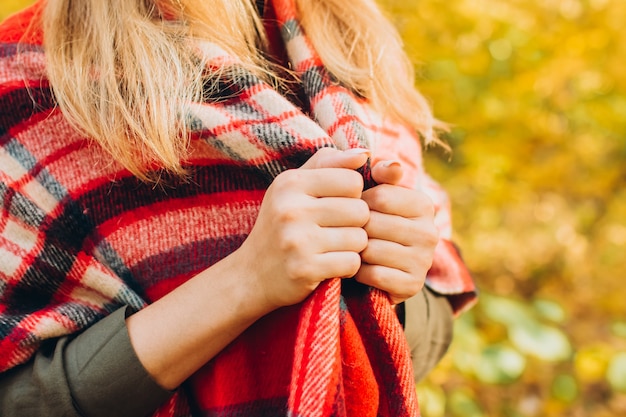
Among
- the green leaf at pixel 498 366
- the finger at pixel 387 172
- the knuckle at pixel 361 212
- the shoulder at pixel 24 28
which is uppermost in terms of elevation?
the shoulder at pixel 24 28

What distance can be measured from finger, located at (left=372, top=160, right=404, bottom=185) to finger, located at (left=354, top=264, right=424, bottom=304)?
0.10 m

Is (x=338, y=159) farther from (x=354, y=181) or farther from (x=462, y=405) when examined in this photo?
(x=462, y=405)

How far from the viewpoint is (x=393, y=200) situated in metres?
0.69

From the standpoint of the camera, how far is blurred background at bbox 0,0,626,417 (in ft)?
5.51

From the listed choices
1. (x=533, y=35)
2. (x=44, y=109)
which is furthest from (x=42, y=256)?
(x=533, y=35)

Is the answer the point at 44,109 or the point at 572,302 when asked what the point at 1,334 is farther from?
the point at 572,302

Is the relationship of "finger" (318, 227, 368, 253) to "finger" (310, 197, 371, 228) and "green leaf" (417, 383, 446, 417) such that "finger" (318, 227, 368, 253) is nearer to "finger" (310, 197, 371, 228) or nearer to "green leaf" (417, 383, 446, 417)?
"finger" (310, 197, 371, 228)

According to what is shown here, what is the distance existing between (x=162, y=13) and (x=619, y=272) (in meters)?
1.81


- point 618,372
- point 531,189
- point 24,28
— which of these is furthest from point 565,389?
point 24,28

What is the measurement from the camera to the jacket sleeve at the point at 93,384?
711 mm

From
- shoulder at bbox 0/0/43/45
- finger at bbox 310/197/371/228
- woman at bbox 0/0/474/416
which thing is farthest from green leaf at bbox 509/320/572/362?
shoulder at bbox 0/0/43/45

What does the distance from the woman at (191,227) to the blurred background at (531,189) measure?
0.84 metres

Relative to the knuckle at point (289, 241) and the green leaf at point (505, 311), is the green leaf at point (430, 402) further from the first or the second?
the knuckle at point (289, 241)

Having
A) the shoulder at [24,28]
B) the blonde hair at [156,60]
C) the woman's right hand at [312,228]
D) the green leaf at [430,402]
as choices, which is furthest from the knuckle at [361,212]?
the green leaf at [430,402]
